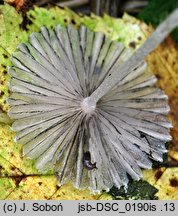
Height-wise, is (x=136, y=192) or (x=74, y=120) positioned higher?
(x=74, y=120)

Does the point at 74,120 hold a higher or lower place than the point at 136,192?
higher

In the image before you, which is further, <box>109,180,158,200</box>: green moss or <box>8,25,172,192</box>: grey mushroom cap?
<box>109,180,158,200</box>: green moss

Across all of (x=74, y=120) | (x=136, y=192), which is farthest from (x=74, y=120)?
(x=136, y=192)

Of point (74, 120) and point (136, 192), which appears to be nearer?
point (74, 120)

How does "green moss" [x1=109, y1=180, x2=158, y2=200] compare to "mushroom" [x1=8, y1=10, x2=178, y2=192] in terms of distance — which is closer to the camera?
"mushroom" [x1=8, y1=10, x2=178, y2=192]

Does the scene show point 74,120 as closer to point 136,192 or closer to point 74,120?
point 74,120

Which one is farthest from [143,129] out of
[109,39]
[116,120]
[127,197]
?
[109,39]

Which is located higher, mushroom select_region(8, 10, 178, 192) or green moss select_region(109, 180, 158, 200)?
mushroom select_region(8, 10, 178, 192)

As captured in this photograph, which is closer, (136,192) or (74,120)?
(74,120)
